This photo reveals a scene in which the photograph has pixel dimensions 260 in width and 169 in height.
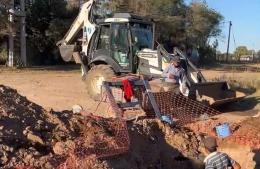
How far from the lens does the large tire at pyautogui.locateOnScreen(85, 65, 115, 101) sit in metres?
16.2

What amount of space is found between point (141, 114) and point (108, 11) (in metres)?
26.3

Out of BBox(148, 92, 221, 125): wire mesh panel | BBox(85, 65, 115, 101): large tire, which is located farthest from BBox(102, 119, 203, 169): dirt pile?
BBox(85, 65, 115, 101): large tire

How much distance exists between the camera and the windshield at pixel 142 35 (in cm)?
1633

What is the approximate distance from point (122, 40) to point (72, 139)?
8.59 metres

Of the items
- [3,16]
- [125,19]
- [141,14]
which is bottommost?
[125,19]

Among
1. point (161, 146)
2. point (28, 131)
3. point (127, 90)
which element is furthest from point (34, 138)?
point (127, 90)

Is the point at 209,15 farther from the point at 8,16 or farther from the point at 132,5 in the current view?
the point at 8,16

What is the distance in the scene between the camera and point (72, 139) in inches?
A: 321

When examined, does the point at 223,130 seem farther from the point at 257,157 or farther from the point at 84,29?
the point at 84,29

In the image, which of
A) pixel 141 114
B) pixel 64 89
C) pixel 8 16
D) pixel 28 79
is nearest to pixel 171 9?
pixel 8 16

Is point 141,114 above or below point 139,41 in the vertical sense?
below

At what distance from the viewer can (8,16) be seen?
98.5ft

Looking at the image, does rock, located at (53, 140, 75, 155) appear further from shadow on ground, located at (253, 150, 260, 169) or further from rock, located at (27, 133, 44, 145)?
shadow on ground, located at (253, 150, 260, 169)

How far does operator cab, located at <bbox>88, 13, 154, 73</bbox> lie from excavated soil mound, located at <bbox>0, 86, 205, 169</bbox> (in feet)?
18.2
